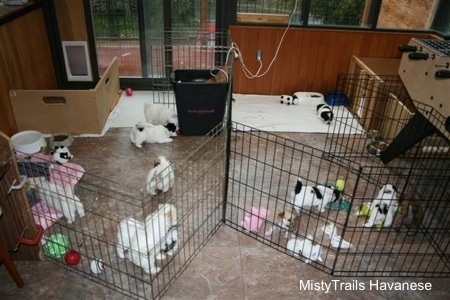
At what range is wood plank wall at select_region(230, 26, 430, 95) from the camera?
144 inches

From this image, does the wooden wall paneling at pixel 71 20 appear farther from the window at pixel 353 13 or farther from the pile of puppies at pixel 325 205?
the pile of puppies at pixel 325 205

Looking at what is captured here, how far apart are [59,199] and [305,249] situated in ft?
4.38

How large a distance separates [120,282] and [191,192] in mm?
753

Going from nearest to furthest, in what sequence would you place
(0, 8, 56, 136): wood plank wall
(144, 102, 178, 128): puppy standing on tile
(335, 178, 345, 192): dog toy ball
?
(335, 178, 345, 192): dog toy ball < (0, 8, 56, 136): wood plank wall < (144, 102, 178, 128): puppy standing on tile

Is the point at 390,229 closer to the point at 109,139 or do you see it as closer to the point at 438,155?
the point at 438,155

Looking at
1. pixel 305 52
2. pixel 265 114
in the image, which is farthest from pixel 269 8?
pixel 265 114

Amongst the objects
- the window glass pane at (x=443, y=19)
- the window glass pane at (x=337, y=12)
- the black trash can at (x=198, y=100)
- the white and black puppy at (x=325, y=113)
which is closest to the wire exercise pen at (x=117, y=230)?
the black trash can at (x=198, y=100)

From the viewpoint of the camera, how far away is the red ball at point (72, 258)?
6.21 ft

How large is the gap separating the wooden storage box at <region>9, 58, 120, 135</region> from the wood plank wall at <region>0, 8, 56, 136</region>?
9 cm

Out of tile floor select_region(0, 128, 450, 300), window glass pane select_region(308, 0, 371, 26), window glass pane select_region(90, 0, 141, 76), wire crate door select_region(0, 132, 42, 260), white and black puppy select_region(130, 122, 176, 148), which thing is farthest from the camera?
window glass pane select_region(308, 0, 371, 26)

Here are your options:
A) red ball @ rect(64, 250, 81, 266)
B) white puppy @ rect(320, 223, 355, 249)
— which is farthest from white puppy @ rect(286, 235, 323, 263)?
red ball @ rect(64, 250, 81, 266)

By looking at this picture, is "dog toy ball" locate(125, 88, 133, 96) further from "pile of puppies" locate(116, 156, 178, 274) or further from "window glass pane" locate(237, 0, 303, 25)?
"pile of puppies" locate(116, 156, 178, 274)

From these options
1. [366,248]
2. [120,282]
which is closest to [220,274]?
[120,282]

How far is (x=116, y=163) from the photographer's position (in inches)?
108
